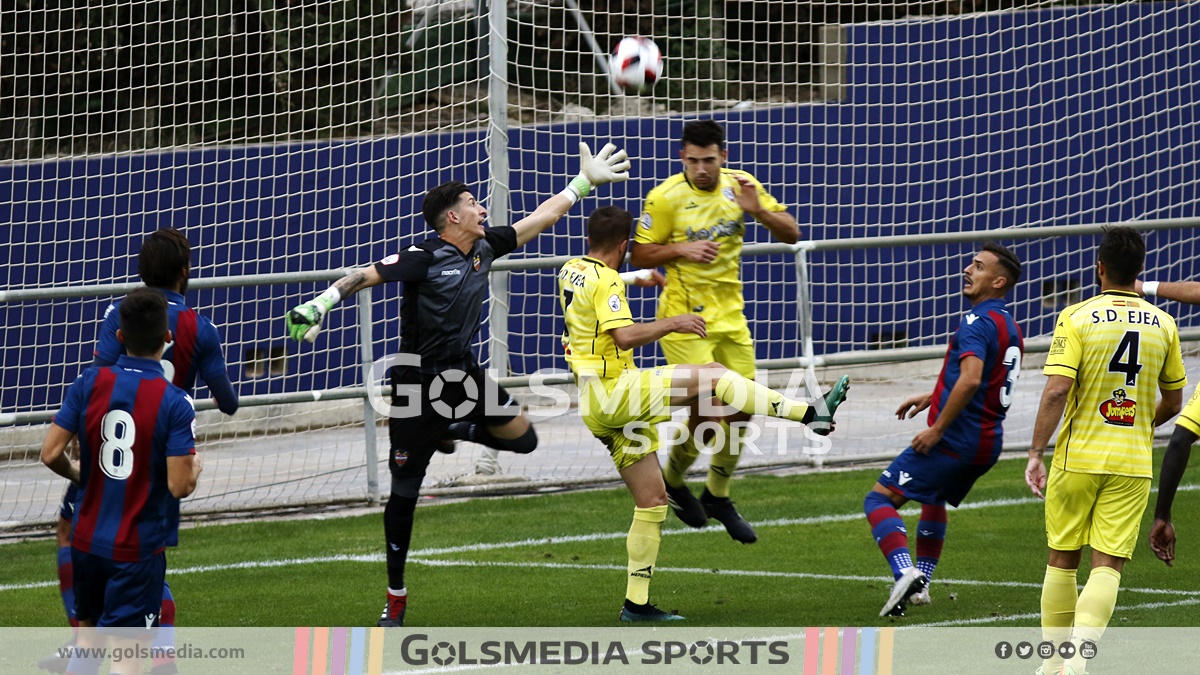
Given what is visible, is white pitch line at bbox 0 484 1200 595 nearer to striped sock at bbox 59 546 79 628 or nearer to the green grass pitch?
the green grass pitch

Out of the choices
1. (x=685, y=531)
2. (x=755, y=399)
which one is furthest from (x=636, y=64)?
(x=685, y=531)

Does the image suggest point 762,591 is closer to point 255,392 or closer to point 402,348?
point 402,348

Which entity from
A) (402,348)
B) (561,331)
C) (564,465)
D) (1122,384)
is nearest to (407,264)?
(402,348)

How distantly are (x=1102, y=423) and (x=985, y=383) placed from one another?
57.6 inches

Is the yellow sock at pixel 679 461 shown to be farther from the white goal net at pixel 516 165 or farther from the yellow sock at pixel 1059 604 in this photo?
the white goal net at pixel 516 165

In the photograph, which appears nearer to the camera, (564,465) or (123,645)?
(123,645)

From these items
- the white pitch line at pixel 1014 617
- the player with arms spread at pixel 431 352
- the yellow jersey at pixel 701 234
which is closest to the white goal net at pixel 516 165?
the yellow jersey at pixel 701 234

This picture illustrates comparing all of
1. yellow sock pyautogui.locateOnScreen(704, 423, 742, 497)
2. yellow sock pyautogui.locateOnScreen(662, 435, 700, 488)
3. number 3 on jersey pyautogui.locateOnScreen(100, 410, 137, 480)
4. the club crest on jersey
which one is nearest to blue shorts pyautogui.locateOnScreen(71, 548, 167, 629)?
number 3 on jersey pyautogui.locateOnScreen(100, 410, 137, 480)

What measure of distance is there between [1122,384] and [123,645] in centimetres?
389

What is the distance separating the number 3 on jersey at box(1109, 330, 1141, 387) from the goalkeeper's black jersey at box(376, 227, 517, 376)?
10.3ft

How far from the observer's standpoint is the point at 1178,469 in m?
5.45

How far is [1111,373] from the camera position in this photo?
5.70 m

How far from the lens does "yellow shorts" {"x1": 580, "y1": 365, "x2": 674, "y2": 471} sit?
7.09 m

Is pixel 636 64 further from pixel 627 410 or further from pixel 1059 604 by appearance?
pixel 1059 604
